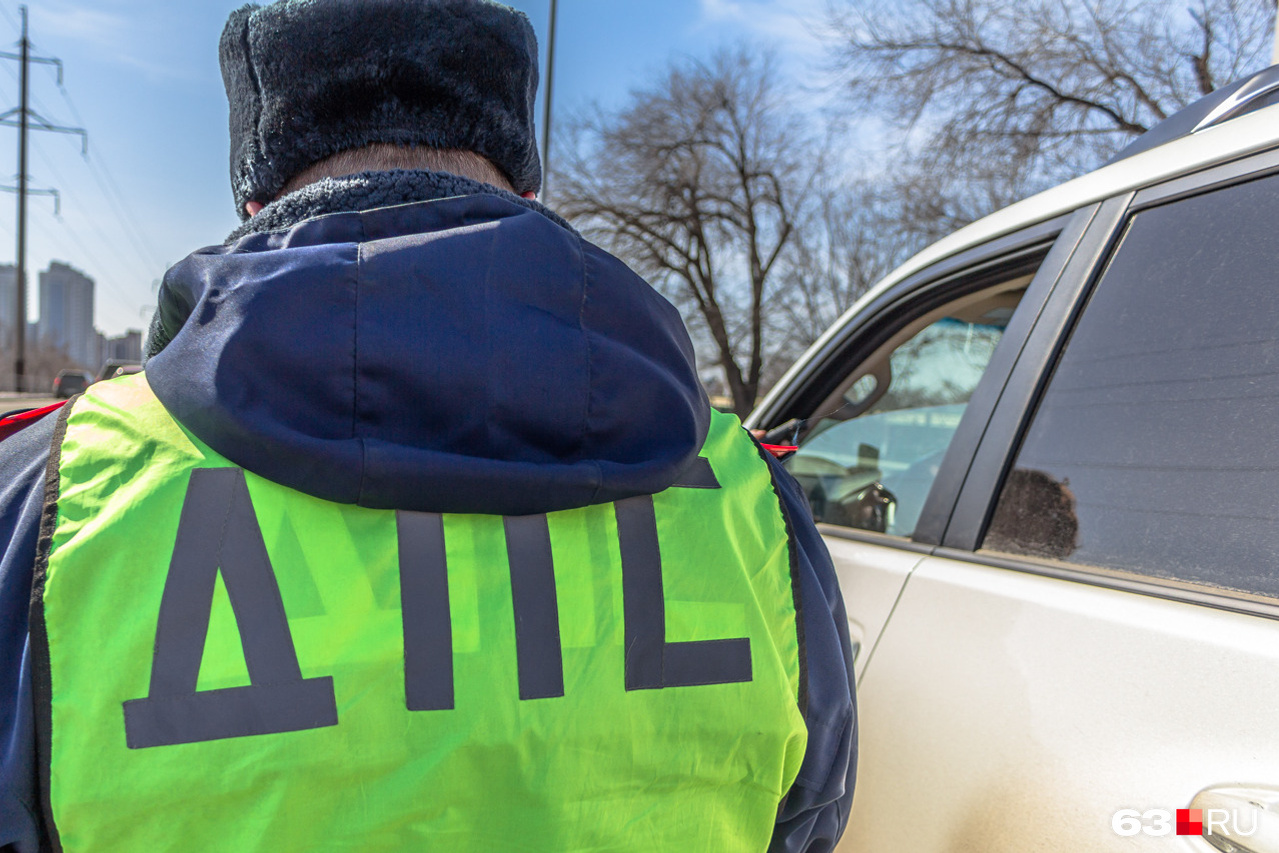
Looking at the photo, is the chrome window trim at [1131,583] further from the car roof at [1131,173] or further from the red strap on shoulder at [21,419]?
the red strap on shoulder at [21,419]

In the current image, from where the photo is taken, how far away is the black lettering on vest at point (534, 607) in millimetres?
901

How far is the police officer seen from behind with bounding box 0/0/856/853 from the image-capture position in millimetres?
802

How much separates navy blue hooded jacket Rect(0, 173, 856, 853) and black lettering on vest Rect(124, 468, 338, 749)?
59 millimetres

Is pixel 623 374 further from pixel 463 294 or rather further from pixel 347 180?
pixel 347 180

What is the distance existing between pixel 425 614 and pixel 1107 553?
1095 mm

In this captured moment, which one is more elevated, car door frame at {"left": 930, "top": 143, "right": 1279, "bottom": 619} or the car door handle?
car door frame at {"left": 930, "top": 143, "right": 1279, "bottom": 619}

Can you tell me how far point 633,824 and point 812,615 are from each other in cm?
34

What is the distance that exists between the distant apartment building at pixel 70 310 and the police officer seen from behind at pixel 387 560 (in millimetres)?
102404

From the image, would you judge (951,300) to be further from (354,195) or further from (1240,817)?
(354,195)

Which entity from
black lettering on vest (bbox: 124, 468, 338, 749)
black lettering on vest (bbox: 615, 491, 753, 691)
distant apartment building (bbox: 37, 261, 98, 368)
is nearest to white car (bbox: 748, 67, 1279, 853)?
black lettering on vest (bbox: 615, 491, 753, 691)

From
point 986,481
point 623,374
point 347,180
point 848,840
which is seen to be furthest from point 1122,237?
point 347,180

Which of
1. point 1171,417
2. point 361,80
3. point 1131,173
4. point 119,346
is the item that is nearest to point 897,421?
point 1131,173

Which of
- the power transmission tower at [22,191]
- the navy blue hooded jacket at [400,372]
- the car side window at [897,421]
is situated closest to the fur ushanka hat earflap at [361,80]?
the navy blue hooded jacket at [400,372]

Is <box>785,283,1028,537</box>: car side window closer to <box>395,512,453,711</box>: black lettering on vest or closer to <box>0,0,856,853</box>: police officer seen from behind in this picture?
<box>0,0,856,853</box>: police officer seen from behind
